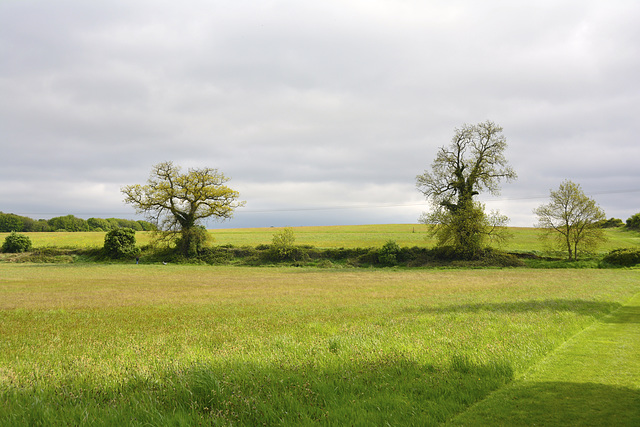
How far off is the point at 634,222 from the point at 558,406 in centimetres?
13211

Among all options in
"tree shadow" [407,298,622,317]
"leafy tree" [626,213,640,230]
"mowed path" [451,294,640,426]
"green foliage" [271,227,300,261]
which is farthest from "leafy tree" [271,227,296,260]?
"leafy tree" [626,213,640,230]

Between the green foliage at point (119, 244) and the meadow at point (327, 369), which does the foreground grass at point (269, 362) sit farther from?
the green foliage at point (119, 244)

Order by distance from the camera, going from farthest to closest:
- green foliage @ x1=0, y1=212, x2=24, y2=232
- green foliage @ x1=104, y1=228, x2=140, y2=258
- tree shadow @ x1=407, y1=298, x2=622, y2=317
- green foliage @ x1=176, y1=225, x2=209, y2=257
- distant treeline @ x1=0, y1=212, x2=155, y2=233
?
distant treeline @ x1=0, y1=212, x2=155, y2=233 → green foliage @ x1=0, y1=212, x2=24, y2=232 → green foliage @ x1=176, y1=225, x2=209, y2=257 → green foliage @ x1=104, y1=228, x2=140, y2=258 → tree shadow @ x1=407, y1=298, x2=622, y2=317

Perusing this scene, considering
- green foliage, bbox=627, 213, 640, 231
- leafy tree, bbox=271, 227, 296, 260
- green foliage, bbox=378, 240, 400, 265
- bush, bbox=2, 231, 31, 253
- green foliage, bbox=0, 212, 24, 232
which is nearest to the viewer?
green foliage, bbox=378, 240, 400, 265

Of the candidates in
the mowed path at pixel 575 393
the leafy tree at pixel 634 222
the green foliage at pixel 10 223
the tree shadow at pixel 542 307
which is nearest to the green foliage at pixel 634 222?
the leafy tree at pixel 634 222

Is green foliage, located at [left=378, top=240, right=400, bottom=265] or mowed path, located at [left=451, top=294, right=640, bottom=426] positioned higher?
mowed path, located at [left=451, top=294, right=640, bottom=426]

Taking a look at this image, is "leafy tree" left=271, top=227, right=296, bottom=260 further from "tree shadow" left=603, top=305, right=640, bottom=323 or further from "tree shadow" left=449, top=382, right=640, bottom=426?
"tree shadow" left=449, top=382, right=640, bottom=426

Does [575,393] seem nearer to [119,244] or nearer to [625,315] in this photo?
[625,315]

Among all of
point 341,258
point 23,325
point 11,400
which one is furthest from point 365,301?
point 341,258

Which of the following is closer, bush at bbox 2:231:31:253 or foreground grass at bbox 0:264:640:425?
foreground grass at bbox 0:264:640:425

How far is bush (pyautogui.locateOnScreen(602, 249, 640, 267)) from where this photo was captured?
46219 mm

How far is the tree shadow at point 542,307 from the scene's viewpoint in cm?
1452

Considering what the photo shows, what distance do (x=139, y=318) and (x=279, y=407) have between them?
11308mm

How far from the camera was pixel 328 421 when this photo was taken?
16.6 feet
